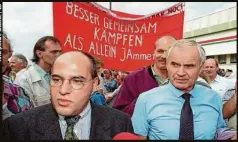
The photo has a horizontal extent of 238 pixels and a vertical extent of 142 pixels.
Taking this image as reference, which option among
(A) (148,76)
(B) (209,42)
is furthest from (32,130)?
(B) (209,42)

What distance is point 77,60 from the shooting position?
5.65ft

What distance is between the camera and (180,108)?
2.05 m

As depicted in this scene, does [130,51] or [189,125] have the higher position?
[130,51]

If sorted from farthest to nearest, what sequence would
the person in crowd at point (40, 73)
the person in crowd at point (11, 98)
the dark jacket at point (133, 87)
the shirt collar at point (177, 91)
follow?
the person in crowd at point (40, 73) → the dark jacket at point (133, 87) → the shirt collar at point (177, 91) → the person in crowd at point (11, 98)

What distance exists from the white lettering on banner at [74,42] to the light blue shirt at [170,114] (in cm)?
123

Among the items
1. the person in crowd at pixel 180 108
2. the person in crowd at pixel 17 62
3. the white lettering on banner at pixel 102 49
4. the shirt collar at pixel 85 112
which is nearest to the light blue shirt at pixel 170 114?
the person in crowd at pixel 180 108

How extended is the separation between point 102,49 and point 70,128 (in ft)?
6.07

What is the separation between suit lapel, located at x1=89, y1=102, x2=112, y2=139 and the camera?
176cm

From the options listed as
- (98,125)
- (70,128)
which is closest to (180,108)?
(98,125)

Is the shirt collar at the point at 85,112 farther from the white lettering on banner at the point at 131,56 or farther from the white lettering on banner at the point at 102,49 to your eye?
the white lettering on banner at the point at 131,56

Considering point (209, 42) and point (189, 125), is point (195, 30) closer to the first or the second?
point (209, 42)

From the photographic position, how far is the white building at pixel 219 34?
21.8m

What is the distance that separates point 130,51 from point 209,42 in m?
21.6

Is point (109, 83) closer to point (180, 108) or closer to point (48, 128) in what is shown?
point (180, 108)
